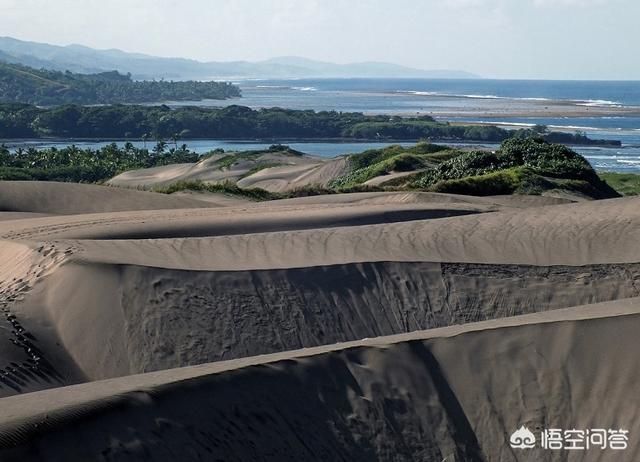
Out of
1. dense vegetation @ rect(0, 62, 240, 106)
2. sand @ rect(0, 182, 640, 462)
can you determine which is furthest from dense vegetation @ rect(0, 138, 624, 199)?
dense vegetation @ rect(0, 62, 240, 106)

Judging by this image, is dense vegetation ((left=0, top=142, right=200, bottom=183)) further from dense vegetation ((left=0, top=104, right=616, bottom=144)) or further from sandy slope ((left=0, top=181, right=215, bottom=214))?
dense vegetation ((left=0, top=104, right=616, bottom=144))

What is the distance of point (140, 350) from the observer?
13094 mm

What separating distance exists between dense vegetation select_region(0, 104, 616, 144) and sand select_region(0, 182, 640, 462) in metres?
85.5

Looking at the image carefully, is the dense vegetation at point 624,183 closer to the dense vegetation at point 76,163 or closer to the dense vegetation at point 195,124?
the dense vegetation at point 76,163

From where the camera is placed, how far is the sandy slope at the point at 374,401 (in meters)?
8.64

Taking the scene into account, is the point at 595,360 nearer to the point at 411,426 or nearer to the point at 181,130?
the point at 411,426

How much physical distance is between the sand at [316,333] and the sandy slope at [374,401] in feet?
0.07

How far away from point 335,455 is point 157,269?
5.84 m

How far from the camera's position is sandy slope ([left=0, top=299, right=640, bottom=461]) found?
28.3ft

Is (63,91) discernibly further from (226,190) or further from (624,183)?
(226,190)

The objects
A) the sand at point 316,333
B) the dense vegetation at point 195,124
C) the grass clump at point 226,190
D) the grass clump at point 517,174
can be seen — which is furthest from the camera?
the dense vegetation at point 195,124

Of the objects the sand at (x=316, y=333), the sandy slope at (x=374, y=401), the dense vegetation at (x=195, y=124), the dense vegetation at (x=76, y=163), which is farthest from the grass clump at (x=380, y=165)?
the dense vegetation at (x=195, y=124)

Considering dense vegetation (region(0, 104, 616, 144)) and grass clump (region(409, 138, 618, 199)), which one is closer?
grass clump (region(409, 138, 618, 199))

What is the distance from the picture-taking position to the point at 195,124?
371 feet
